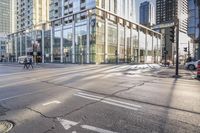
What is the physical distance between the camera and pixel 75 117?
5.42 m

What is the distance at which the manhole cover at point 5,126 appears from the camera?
15.0 feet

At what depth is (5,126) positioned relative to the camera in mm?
4820

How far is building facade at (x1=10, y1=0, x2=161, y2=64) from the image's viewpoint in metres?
54.1

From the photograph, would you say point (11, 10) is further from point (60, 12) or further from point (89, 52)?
point (89, 52)

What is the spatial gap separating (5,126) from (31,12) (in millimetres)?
107110

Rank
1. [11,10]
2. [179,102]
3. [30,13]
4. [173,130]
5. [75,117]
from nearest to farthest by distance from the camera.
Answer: [173,130], [75,117], [179,102], [30,13], [11,10]

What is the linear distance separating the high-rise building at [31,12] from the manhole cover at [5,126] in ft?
327

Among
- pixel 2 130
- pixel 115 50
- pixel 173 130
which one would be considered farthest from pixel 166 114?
pixel 115 50

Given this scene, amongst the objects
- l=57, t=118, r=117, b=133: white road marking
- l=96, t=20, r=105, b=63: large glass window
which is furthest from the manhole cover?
l=96, t=20, r=105, b=63: large glass window

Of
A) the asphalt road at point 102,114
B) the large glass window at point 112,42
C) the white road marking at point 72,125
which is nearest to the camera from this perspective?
the white road marking at point 72,125

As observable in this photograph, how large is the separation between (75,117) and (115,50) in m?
55.0

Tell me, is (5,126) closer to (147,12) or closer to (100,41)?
(100,41)

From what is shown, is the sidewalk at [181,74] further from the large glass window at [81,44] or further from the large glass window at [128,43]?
the large glass window at [128,43]

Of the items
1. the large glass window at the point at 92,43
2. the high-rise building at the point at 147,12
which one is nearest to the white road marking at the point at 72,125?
the large glass window at the point at 92,43
